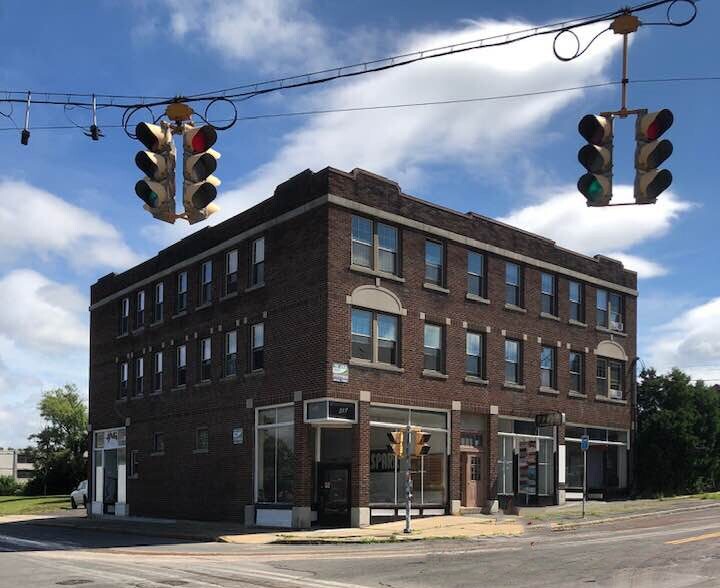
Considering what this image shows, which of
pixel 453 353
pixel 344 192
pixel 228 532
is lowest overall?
pixel 228 532

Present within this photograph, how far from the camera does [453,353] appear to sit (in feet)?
105

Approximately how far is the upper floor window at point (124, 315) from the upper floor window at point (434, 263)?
55.6ft

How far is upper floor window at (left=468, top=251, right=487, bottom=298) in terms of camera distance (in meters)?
33.4

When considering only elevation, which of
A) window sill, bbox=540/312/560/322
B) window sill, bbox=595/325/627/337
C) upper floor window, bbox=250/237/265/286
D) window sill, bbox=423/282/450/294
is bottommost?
window sill, bbox=595/325/627/337

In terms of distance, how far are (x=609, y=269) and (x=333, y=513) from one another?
60.7ft

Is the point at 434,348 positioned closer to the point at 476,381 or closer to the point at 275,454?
the point at 476,381

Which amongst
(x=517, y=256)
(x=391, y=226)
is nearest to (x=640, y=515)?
(x=517, y=256)

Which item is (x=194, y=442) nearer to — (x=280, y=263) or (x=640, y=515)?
(x=280, y=263)

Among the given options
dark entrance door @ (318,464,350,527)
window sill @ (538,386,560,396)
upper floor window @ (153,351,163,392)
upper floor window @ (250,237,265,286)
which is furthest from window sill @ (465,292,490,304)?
upper floor window @ (153,351,163,392)

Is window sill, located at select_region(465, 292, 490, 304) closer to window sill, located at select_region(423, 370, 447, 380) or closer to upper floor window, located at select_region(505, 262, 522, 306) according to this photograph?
upper floor window, located at select_region(505, 262, 522, 306)

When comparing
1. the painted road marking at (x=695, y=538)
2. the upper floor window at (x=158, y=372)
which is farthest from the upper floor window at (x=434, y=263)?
the upper floor window at (x=158, y=372)

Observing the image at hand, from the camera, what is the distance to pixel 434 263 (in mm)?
32031

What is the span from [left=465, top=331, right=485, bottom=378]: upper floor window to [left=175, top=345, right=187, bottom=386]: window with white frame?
11669 millimetres

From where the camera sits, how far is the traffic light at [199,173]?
10.2 meters
